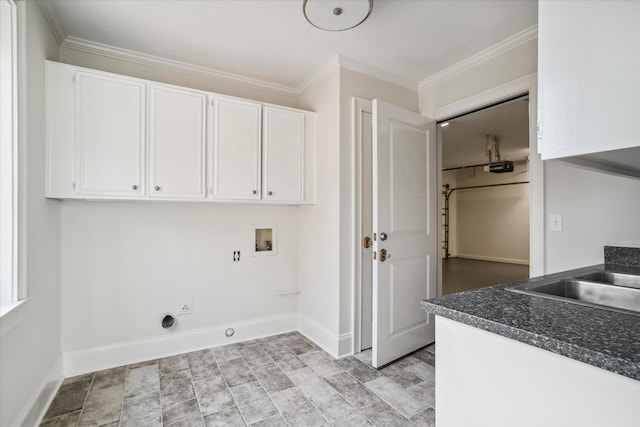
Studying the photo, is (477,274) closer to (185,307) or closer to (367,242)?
(367,242)

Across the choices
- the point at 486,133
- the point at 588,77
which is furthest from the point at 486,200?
the point at 588,77

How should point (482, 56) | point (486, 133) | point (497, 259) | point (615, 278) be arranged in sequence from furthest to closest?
1. point (497, 259)
2. point (486, 133)
3. point (482, 56)
4. point (615, 278)

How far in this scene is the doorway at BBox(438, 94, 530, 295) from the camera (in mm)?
4900

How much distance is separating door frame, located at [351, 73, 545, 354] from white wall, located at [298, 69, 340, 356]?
169 millimetres

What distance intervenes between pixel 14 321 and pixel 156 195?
1.05 m

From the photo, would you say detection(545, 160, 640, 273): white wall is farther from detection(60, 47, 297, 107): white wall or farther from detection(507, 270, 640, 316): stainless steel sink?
detection(60, 47, 297, 107): white wall

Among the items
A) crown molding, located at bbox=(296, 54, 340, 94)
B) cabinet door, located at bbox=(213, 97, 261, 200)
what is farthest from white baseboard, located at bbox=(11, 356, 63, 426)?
crown molding, located at bbox=(296, 54, 340, 94)

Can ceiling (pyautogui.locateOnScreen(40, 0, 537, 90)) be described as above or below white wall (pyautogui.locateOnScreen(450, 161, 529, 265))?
above

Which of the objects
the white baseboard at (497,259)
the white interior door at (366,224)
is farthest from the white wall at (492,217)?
the white interior door at (366,224)

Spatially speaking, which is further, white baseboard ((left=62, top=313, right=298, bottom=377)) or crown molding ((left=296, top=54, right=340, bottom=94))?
crown molding ((left=296, top=54, right=340, bottom=94))

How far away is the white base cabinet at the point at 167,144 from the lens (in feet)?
6.59

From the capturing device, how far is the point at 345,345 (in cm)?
259

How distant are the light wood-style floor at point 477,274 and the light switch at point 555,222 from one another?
2968 millimetres

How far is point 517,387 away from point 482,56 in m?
2.51
